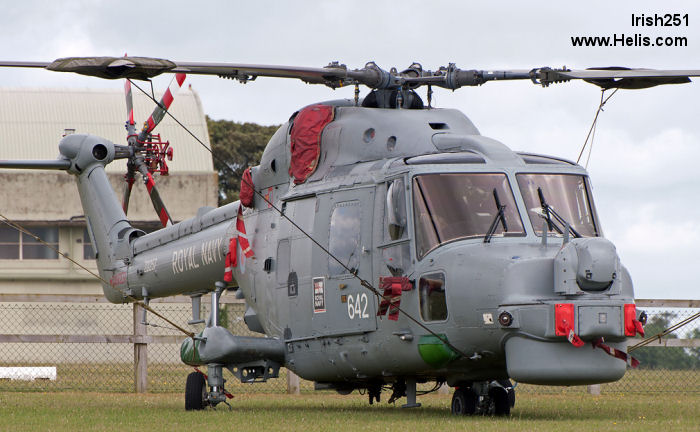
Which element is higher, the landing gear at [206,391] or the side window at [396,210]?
the side window at [396,210]

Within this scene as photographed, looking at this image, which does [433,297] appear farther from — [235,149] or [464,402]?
[235,149]

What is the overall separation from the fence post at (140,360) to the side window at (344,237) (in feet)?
22.6

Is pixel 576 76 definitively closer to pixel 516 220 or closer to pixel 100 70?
pixel 516 220

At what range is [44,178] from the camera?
4459cm

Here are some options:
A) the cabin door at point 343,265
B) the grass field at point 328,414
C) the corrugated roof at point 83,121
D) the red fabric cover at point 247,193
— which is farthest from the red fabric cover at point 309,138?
the corrugated roof at point 83,121

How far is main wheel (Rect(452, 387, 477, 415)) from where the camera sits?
43.8 feet

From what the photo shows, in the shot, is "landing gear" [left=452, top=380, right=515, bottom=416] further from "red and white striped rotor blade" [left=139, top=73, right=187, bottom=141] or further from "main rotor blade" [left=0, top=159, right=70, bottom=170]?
"main rotor blade" [left=0, top=159, right=70, bottom=170]

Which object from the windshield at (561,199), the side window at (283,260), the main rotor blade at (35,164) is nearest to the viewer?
the windshield at (561,199)

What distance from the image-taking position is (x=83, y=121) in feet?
158

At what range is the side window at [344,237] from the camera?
13328 mm

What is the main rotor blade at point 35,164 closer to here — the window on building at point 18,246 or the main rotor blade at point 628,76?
the main rotor blade at point 628,76

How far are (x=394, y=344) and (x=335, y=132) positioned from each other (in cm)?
292

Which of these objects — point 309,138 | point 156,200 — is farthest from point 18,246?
point 309,138

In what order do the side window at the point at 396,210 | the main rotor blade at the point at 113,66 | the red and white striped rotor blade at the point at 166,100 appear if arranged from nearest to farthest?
the main rotor blade at the point at 113,66, the side window at the point at 396,210, the red and white striped rotor blade at the point at 166,100
